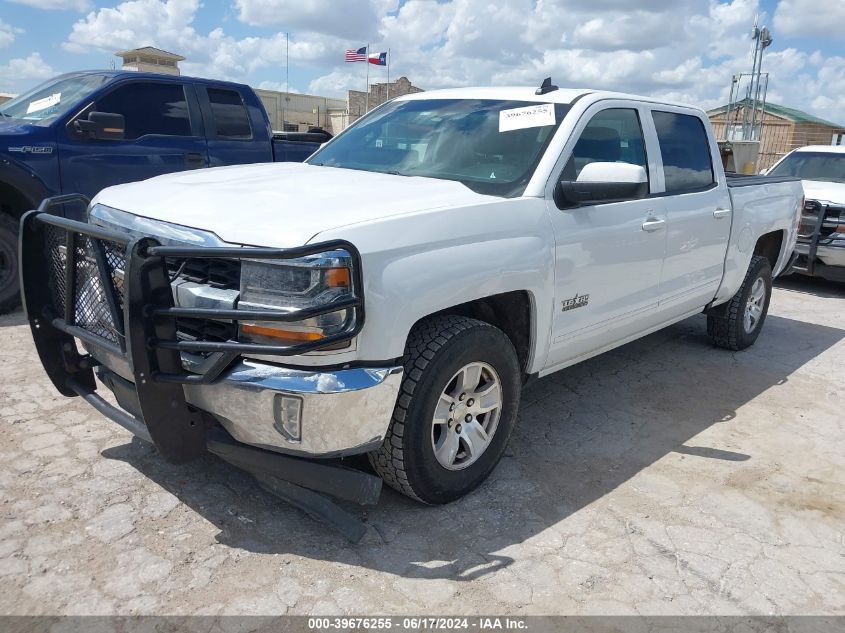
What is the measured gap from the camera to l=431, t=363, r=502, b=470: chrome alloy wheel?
9.77 ft

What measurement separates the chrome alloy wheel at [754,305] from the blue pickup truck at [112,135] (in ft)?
14.2

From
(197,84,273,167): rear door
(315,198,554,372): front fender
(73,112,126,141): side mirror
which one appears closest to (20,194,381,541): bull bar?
(315,198,554,372): front fender

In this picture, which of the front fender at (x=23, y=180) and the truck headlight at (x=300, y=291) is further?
the front fender at (x=23, y=180)

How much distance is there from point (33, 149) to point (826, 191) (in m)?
8.76

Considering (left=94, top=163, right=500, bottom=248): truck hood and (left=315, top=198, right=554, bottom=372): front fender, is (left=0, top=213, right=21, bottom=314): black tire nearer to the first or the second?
(left=94, top=163, right=500, bottom=248): truck hood

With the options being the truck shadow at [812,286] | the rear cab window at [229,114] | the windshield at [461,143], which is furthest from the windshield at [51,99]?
the truck shadow at [812,286]

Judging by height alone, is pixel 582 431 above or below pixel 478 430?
below

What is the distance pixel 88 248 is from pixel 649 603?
2.61m

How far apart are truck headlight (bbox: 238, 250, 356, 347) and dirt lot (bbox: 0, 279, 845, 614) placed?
962mm

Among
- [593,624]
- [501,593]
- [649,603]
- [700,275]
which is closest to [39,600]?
[501,593]

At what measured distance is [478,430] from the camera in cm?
315

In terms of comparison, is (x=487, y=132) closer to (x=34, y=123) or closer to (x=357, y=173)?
(x=357, y=173)

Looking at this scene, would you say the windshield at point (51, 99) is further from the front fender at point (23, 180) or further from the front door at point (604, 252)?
the front door at point (604, 252)

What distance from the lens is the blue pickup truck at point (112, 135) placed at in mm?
5629
